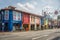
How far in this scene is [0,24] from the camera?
195ft

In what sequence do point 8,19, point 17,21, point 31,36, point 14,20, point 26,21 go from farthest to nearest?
point 26,21 < point 17,21 < point 14,20 < point 8,19 < point 31,36

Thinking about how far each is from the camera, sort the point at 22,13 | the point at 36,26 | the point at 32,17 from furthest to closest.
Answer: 1. the point at 36,26
2. the point at 32,17
3. the point at 22,13

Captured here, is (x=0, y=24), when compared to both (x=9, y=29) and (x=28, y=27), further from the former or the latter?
(x=28, y=27)

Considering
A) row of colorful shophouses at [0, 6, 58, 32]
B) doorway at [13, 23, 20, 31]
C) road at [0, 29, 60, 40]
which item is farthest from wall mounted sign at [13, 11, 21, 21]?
road at [0, 29, 60, 40]

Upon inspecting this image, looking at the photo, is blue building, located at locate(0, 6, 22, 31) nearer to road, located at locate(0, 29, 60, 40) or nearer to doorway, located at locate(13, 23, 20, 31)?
doorway, located at locate(13, 23, 20, 31)

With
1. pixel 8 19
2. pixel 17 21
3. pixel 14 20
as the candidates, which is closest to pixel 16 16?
pixel 14 20

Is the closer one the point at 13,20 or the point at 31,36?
the point at 31,36

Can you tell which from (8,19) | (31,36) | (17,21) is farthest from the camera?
(17,21)

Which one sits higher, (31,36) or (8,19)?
(8,19)

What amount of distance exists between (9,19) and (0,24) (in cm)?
394

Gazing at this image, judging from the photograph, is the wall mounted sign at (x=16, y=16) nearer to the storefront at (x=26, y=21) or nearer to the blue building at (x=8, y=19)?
the blue building at (x=8, y=19)

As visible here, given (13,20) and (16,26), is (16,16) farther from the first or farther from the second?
(16,26)

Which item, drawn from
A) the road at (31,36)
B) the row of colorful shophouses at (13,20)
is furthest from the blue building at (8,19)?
the road at (31,36)

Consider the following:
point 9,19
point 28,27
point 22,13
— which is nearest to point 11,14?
point 9,19
